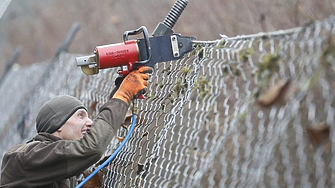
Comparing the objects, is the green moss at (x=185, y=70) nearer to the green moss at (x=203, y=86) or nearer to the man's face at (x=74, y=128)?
the green moss at (x=203, y=86)

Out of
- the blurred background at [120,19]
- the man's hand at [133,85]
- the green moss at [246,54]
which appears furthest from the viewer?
the blurred background at [120,19]

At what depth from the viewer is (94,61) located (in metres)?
3.01

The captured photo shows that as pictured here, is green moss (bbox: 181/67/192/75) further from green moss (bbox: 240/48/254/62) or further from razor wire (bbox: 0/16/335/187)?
green moss (bbox: 240/48/254/62)

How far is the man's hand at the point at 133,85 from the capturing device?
114 inches

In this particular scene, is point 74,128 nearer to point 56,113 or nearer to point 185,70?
point 56,113

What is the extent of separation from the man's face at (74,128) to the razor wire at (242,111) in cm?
27

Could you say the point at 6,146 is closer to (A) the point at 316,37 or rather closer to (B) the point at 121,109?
(B) the point at 121,109

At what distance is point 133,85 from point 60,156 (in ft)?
Answer: 1.81

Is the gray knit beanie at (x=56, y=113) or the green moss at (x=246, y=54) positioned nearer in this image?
the green moss at (x=246, y=54)

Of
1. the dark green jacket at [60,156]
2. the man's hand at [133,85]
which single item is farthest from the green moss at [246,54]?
the dark green jacket at [60,156]

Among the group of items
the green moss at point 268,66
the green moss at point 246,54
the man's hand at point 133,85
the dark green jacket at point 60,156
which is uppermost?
the man's hand at point 133,85

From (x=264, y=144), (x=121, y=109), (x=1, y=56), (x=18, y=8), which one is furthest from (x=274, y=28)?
(x=18, y=8)

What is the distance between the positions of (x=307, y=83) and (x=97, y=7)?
1515cm

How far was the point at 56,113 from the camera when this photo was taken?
3.18 meters
